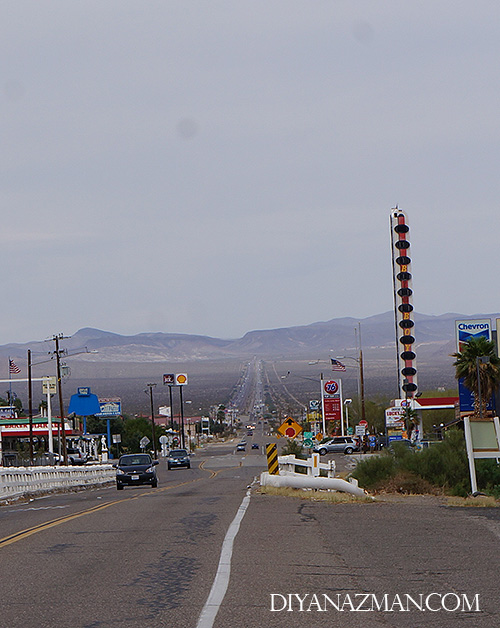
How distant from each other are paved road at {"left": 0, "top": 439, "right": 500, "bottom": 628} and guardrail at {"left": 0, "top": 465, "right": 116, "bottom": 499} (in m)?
11.9

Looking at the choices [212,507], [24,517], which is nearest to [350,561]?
[212,507]

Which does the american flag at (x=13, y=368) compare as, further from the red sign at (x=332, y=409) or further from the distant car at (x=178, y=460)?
the red sign at (x=332, y=409)

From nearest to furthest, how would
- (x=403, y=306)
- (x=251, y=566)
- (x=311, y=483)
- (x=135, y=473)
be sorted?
(x=251, y=566)
(x=311, y=483)
(x=135, y=473)
(x=403, y=306)

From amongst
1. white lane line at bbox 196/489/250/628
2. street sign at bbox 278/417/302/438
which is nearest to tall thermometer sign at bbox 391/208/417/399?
street sign at bbox 278/417/302/438

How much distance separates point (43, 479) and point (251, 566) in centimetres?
2666

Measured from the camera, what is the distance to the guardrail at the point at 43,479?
30.7 meters

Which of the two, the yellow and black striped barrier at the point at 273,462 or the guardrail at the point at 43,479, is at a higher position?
the yellow and black striped barrier at the point at 273,462

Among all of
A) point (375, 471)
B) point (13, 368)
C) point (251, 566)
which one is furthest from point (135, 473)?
point (13, 368)

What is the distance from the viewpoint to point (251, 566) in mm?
11242

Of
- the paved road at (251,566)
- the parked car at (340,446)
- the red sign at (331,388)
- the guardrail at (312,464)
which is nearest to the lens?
the paved road at (251,566)

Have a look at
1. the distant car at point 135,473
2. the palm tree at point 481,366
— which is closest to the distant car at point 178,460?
the palm tree at point 481,366

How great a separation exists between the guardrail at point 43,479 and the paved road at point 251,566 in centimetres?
1187

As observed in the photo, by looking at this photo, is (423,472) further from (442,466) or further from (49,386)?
(49,386)

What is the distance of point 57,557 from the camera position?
497 inches
